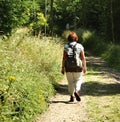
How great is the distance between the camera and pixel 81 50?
12.3 meters

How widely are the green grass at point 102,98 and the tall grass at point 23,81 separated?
3.97 feet

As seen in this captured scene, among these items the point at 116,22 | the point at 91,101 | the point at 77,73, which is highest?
the point at 77,73

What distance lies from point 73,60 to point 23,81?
2.18m

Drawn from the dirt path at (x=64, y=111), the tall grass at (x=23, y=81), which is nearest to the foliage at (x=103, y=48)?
the tall grass at (x=23, y=81)

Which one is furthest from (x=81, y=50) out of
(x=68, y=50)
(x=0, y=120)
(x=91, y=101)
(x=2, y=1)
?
(x=2, y=1)

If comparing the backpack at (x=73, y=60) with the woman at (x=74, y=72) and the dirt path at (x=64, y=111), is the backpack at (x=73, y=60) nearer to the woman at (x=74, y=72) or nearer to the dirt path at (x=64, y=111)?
the woman at (x=74, y=72)

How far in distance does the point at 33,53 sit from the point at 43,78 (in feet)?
8.27

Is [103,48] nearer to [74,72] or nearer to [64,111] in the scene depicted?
[74,72]

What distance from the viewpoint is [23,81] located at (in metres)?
10.6

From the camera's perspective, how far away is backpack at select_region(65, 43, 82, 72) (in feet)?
40.0

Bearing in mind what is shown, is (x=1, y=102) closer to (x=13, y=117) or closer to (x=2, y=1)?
(x=13, y=117)

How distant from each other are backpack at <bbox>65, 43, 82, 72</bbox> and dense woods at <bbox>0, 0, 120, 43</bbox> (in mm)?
5527

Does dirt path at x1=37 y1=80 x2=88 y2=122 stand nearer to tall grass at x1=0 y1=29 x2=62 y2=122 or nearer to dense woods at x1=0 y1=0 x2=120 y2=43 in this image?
tall grass at x1=0 y1=29 x2=62 y2=122

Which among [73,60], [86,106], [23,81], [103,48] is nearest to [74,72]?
[73,60]
